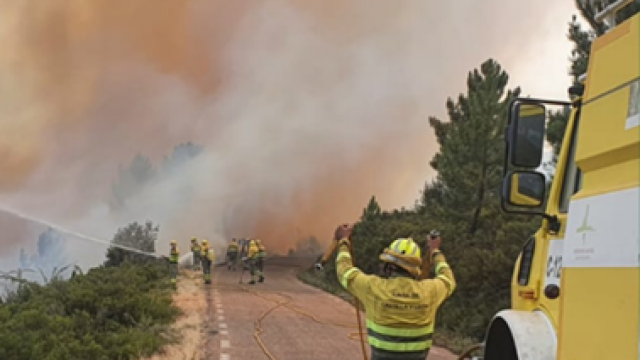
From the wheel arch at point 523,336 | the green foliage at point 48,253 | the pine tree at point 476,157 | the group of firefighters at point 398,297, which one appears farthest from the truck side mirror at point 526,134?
the green foliage at point 48,253

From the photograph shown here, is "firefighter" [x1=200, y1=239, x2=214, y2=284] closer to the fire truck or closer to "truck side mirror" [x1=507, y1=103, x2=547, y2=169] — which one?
the fire truck

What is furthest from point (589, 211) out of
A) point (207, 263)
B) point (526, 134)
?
point (207, 263)

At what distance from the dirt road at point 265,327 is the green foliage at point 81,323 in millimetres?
459

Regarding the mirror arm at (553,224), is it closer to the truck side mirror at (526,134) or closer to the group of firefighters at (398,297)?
the truck side mirror at (526,134)

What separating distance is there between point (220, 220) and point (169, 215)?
349 centimetres

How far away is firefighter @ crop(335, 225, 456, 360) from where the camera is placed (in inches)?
159

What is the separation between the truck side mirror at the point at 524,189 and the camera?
11.0ft

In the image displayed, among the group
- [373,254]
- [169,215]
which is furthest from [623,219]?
[169,215]

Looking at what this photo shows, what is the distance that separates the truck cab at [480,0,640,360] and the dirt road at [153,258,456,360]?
5994mm

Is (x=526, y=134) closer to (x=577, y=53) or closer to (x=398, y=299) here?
(x=398, y=299)

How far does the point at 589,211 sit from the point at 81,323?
8.70m

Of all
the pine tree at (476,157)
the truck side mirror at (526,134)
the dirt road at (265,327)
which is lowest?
the dirt road at (265,327)

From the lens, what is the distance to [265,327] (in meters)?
11.4

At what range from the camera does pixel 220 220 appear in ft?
157
